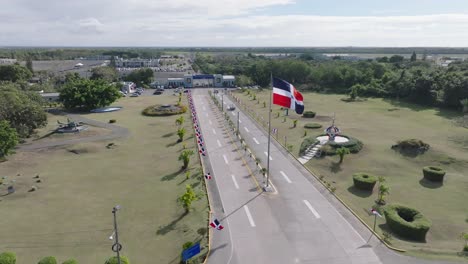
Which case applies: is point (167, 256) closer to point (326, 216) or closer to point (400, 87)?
point (326, 216)

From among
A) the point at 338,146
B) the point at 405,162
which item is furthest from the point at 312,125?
the point at 405,162

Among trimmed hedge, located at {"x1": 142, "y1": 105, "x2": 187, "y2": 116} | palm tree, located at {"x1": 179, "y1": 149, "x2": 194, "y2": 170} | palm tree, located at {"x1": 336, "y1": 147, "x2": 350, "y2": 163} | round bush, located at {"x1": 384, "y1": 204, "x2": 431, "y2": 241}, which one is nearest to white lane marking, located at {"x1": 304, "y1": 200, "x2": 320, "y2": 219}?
round bush, located at {"x1": 384, "y1": 204, "x2": 431, "y2": 241}

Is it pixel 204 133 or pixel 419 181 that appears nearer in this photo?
pixel 419 181

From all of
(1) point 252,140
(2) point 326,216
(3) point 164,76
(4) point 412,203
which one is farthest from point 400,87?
(3) point 164,76

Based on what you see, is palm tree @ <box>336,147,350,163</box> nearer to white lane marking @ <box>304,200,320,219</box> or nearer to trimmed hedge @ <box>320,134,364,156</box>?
trimmed hedge @ <box>320,134,364,156</box>

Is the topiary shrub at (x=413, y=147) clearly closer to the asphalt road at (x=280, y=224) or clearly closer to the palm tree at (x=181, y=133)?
the asphalt road at (x=280, y=224)

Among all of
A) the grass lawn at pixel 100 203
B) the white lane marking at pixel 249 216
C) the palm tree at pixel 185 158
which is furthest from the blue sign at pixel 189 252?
the palm tree at pixel 185 158

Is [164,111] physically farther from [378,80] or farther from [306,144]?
[378,80]
